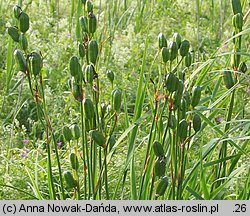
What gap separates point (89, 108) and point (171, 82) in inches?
6.4

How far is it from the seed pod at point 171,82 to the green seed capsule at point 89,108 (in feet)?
0.49

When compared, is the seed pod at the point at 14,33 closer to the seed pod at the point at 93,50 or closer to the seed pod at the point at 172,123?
the seed pod at the point at 93,50

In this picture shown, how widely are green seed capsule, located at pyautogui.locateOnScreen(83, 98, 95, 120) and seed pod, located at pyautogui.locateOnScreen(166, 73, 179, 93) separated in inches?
5.8

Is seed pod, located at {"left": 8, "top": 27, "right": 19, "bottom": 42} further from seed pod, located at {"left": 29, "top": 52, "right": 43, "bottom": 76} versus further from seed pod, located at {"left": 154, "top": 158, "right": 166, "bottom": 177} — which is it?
seed pod, located at {"left": 154, "top": 158, "right": 166, "bottom": 177}

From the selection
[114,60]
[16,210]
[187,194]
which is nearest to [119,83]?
[114,60]

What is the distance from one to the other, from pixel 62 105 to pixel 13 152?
0.50 meters

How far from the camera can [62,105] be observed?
2814 mm

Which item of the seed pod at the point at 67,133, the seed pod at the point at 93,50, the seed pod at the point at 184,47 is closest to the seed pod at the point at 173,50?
the seed pod at the point at 184,47

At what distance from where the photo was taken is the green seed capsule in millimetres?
1112

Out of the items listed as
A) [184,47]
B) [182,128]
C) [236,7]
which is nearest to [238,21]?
[236,7]

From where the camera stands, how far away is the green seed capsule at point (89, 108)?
3.65 feet

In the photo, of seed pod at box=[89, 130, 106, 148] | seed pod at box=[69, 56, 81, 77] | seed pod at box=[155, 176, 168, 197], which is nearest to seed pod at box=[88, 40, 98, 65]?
seed pod at box=[69, 56, 81, 77]

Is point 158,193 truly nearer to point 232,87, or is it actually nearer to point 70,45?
point 232,87

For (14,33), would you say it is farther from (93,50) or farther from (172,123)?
(172,123)
